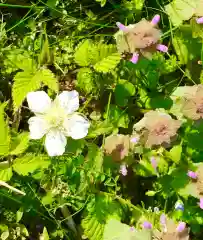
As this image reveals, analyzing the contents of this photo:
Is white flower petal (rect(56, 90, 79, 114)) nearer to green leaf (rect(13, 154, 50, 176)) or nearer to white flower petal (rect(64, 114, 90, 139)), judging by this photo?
white flower petal (rect(64, 114, 90, 139))

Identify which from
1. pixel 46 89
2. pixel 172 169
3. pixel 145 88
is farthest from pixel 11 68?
pixel 172 169

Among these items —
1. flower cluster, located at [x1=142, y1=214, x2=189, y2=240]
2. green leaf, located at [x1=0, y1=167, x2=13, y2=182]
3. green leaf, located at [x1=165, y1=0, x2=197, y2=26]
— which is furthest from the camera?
green leaf, located at [x1=165, y1=0, x2=197, y2=26]

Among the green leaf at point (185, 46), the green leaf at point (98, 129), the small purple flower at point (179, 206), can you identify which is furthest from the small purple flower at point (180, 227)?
the green leaf at point (185, 46)

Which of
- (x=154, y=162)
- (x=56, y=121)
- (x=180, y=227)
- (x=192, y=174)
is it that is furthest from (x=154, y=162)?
(x=56, y=121)

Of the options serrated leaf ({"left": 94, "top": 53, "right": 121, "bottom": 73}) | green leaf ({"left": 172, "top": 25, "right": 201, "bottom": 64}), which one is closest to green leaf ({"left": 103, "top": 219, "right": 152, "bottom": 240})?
serrated leaf ({"left": 94, "top": 53, "right": 121, "bottom": 73})

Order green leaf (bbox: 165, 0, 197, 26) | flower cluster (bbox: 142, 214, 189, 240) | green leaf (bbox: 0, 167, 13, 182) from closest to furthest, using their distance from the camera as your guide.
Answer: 1. flower cluster (bbox: 142, 214, 189, 240)
2. green leaf (bbox: 0, 167, 13, 182)
3. green leaf (bbox: 165, 0, 197, 26)

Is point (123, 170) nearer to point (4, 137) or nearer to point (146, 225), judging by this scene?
point (146, 225)
